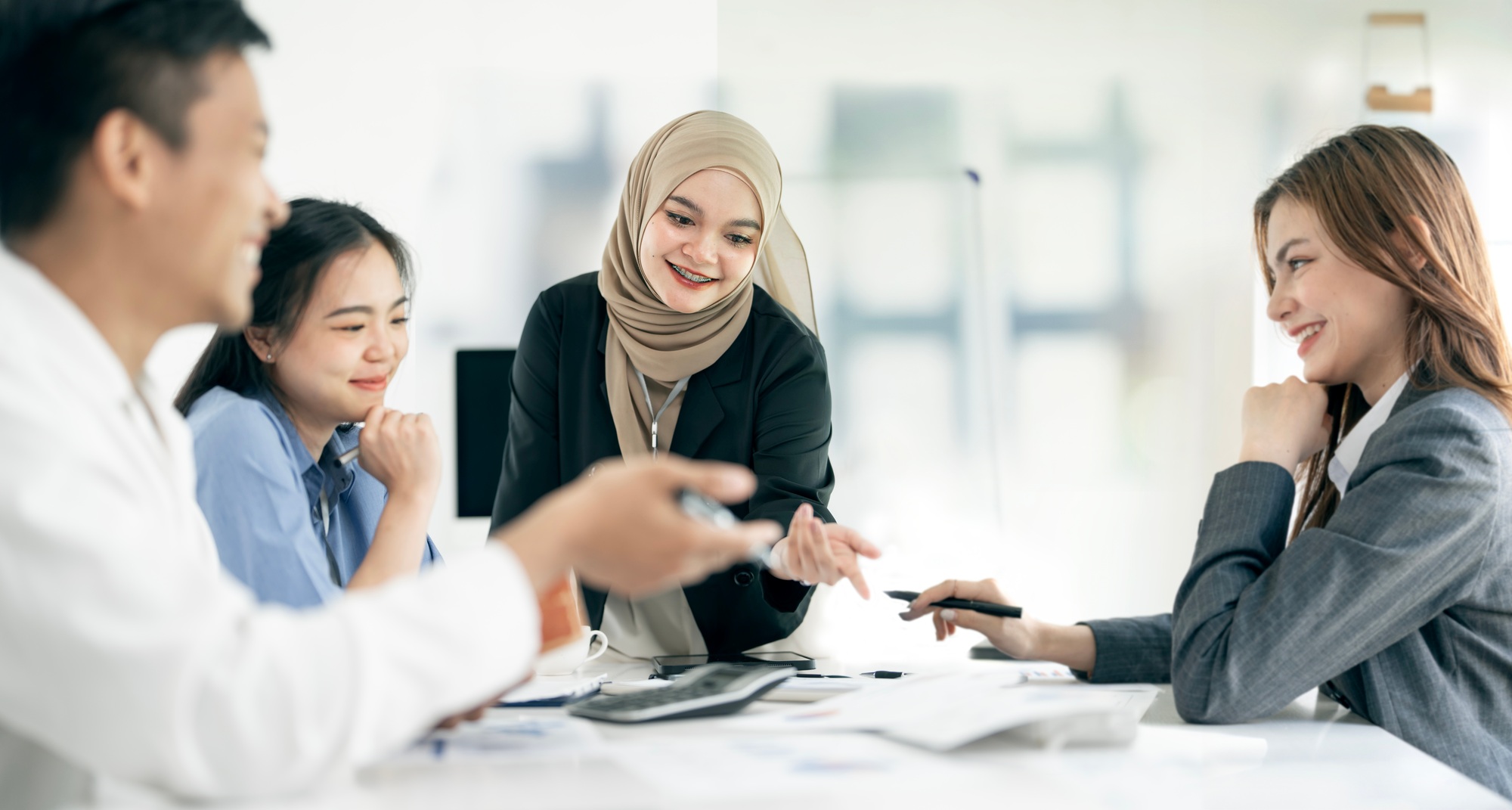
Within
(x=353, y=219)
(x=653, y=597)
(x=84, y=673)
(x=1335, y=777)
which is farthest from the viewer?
(x=653, y=597)

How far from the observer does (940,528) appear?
362 cm

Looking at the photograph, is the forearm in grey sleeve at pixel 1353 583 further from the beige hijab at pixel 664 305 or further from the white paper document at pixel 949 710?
the beige hijab at pixel 664 305

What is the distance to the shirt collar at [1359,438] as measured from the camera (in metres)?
1.35

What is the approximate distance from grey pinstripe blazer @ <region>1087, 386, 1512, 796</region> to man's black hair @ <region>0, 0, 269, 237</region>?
1112 millimetres

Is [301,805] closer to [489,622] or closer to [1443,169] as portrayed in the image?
[489,622]

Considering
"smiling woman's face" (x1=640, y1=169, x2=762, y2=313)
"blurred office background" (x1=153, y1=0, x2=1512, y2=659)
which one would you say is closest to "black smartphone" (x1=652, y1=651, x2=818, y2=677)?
"smiling woman's face" (x1=640, y1=169, x2=762, y2=313)

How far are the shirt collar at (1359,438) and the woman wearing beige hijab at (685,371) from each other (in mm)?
788

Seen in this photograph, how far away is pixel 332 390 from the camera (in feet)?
4.65

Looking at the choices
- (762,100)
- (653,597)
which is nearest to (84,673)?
(653,597)

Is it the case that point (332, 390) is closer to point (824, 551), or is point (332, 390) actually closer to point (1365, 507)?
point (824, 551)

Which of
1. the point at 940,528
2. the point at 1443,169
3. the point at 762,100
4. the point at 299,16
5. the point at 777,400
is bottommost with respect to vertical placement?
the point at 940,528

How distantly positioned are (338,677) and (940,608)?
0.87m

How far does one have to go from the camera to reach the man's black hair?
2.61ft

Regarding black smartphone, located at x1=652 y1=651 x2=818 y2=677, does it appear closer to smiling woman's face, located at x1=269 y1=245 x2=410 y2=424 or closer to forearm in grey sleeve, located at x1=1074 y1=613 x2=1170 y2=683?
forearm in grey sleeve, located at x1=1074 y1=613 x2=1170 y2=683
